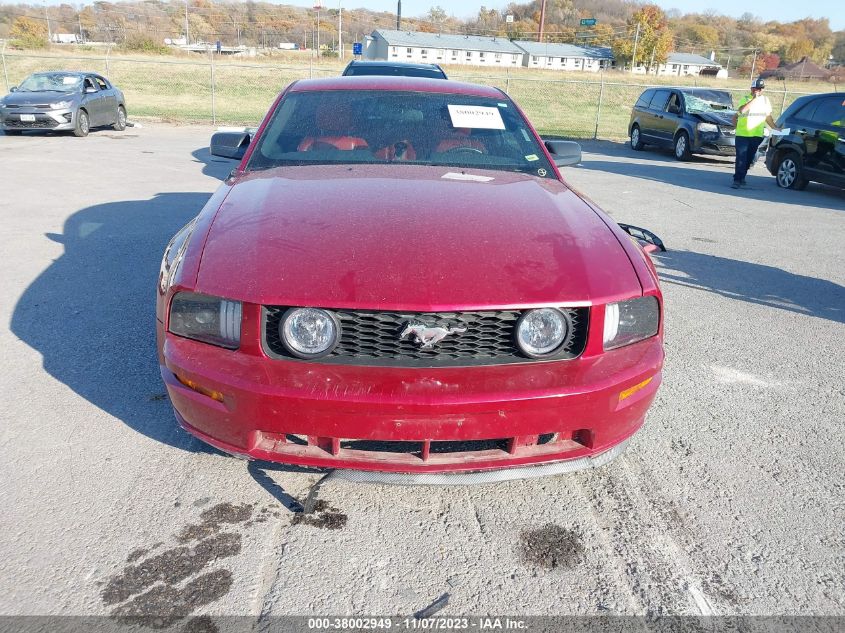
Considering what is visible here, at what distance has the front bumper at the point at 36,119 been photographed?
14508 mm

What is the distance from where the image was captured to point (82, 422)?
127 inches

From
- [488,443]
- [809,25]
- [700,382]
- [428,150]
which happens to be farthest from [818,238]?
[809,25]

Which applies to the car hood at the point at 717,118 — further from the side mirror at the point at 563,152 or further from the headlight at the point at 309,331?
the headlight at the point at 309,331

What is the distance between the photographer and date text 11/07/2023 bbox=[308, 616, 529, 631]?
2070 mm

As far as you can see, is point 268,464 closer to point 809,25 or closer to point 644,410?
point 644,410

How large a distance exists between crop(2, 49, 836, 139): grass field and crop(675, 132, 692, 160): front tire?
17.3 ft

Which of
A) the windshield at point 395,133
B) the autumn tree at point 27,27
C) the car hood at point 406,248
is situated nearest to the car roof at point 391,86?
the windshield at point 395,133

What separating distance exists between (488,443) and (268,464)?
1024mm

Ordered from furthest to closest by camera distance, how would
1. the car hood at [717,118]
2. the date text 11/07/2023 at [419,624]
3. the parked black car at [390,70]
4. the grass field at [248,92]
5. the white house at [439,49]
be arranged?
the white house at [439,49]
the grass field at [248,92]
the car hood at [717,118]
the parked black car at [390,70]
the date text 11/07/2023 at [419,624]

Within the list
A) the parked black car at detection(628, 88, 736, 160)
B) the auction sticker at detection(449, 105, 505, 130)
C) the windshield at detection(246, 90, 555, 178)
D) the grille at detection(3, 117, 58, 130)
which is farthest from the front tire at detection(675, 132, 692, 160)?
the grille at detection(3, 117, 58, 130)

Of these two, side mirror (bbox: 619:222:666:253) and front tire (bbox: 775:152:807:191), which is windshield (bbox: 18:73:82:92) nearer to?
side mirror (bbox: 619:222:666:253)

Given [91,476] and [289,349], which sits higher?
[289,349]

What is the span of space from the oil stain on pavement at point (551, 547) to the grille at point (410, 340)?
698 millimetres

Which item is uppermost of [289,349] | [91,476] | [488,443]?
[289,349]
